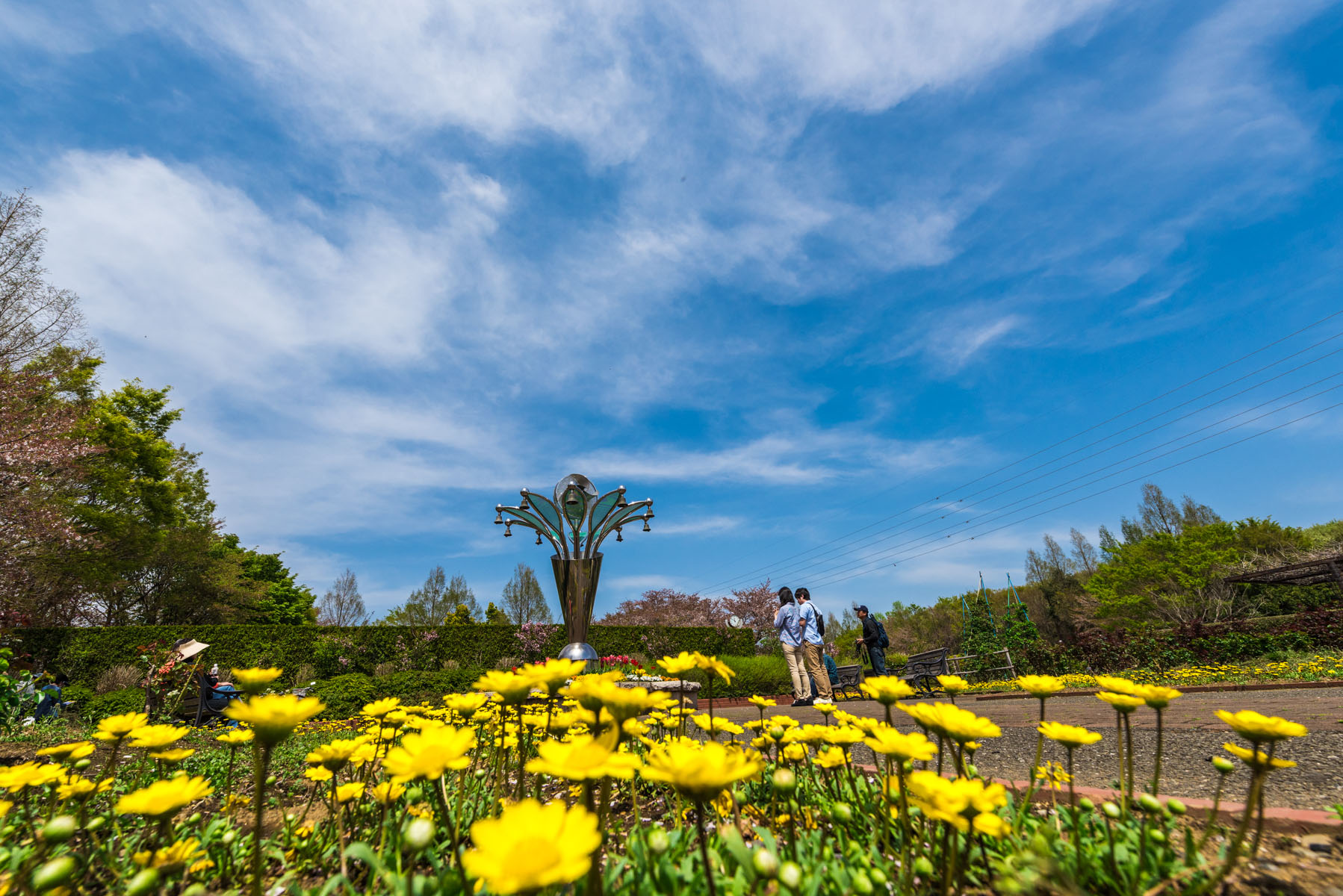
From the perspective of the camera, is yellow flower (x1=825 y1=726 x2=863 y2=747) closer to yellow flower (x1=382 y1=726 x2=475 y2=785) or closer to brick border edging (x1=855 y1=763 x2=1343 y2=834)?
brick border edging (x1=855 y1=763 x2=1343 y2=834)

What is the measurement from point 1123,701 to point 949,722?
51 centimetres

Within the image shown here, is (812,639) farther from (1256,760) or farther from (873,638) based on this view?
(1256,760)

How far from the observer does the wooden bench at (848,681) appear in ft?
33.7

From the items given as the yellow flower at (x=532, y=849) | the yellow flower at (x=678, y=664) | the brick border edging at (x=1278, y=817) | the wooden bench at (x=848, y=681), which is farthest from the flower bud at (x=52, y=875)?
the wooden bench at (x=848, y=681)

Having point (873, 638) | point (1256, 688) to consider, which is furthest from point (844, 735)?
point (873, 638)

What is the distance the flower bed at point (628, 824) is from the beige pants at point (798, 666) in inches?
226

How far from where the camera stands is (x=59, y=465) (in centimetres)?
1249

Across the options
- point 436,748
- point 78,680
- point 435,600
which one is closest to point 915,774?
point 436,748

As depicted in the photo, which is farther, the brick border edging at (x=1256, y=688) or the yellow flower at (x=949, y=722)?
the brick border edging at (x=1256, y=688)

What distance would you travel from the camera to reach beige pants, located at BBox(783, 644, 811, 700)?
7.45m

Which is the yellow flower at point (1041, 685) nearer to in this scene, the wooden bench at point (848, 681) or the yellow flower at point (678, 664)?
the yellow flower at point (678, 664)

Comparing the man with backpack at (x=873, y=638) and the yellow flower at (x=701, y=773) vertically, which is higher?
the yellow flower at (x=701, y=773)

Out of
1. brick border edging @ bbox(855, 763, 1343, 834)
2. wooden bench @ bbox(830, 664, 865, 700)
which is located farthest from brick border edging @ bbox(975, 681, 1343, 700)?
brick border edging @ bbox(855, 763, 1343, 834)

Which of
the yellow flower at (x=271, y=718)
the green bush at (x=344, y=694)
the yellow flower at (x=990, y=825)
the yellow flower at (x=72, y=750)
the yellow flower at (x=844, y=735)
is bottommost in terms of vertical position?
the green bush at (x=344, y=694)
